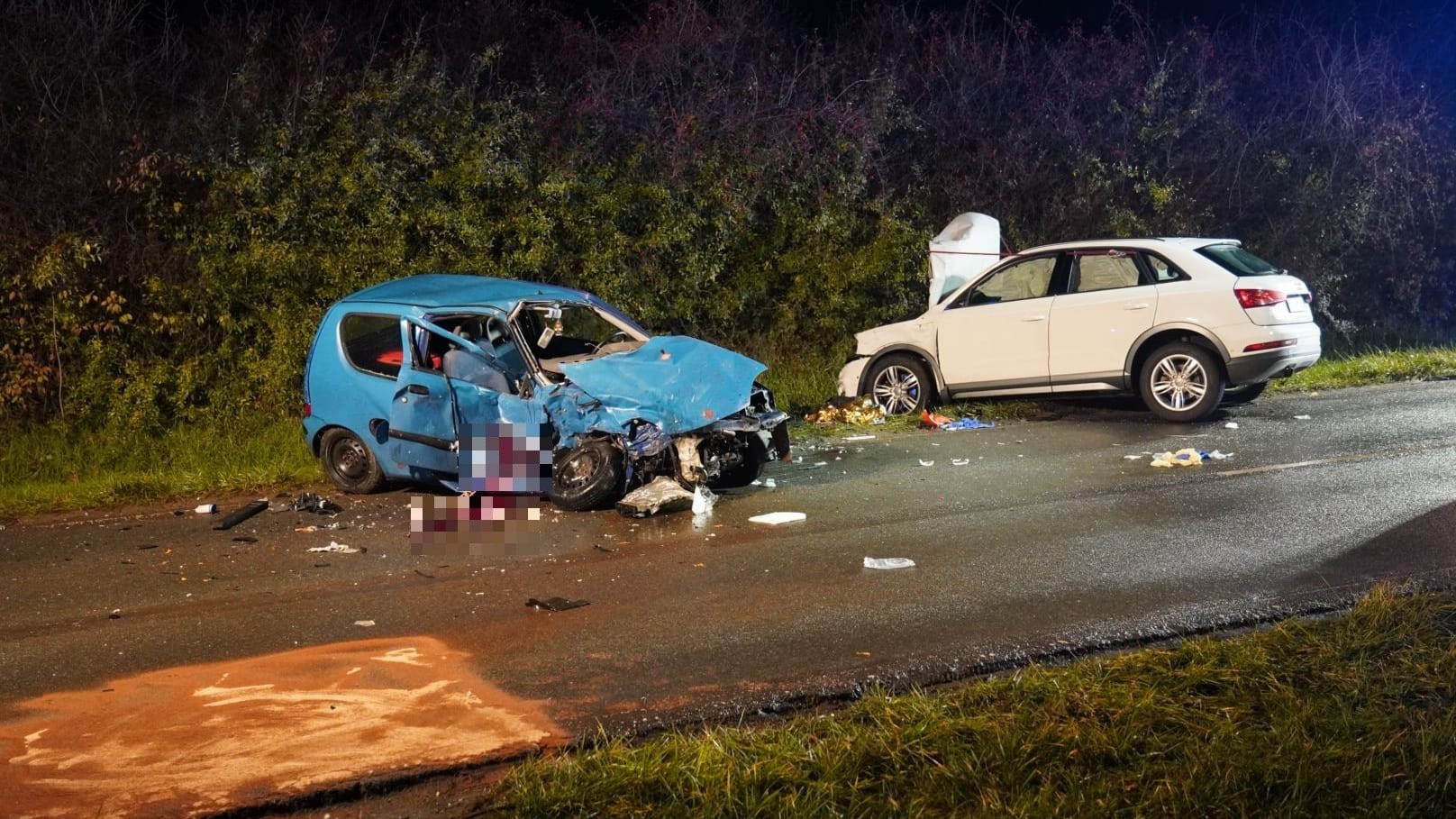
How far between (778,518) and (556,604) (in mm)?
2258

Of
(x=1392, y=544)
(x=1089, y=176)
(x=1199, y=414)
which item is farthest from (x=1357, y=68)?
(x=1392, y=544)

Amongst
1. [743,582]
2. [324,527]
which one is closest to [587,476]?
[324,527]

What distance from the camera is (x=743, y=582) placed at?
7.42 meters

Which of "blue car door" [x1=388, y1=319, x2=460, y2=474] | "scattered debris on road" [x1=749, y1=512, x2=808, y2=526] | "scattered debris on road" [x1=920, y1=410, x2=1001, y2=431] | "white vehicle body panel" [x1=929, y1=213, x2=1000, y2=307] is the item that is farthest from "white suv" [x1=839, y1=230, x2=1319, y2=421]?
"blue car door" [x1=388, y1=319, x2=460, y2=474]

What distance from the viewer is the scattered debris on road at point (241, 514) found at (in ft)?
30.5

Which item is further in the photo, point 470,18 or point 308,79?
point 470,18

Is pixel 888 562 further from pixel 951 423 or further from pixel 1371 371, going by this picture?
pixel 1371 371

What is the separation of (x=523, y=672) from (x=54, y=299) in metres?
8.31

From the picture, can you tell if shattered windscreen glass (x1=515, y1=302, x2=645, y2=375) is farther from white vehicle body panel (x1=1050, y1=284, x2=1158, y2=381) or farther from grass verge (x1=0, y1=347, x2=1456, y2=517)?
white vehicle body panel (x1=1050, y1=284, x2=1158, y2=381)

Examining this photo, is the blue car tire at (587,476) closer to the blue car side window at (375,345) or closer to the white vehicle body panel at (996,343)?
the blue car side window at (375,345)

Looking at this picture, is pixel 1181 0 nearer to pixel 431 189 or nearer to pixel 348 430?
pixel 431 189

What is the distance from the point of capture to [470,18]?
59.6 ft

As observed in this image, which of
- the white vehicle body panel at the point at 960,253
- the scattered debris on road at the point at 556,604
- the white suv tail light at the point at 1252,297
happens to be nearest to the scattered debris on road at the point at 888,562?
the scattered debris on road at the point at 556,604

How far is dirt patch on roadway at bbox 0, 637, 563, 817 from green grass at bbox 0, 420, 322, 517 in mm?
4777
